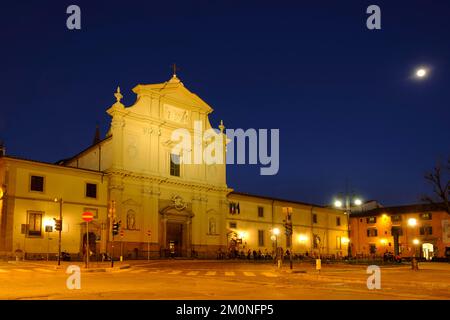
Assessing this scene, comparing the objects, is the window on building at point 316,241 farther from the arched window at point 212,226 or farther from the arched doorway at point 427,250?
the arched window at point 212,226

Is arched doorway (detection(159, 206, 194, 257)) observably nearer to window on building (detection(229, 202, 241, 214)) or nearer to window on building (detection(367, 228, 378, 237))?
window on building (detection(229, 202, 241, 214))

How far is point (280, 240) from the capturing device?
67562 mm

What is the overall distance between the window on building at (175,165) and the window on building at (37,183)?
1561 cm

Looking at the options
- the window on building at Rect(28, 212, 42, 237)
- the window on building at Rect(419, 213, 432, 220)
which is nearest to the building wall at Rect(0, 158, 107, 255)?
the window on building at Rect(28, 212, 42, 237)

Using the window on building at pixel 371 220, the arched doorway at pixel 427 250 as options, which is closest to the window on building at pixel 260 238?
the window on building at pixel 371 220

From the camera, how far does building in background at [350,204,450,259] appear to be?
76750 mm

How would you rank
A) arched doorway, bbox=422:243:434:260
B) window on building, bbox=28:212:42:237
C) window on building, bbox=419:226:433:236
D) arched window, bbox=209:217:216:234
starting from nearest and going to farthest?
window on building, bbox=28:212:42:237, arched window, bbox=209:217:216:234, arched doorway, bbox=422:243:434:260, window on building, bbox=419:226:433:236

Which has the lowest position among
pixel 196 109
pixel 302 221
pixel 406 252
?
pixel 406 252

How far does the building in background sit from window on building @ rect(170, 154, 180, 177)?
3463 cm

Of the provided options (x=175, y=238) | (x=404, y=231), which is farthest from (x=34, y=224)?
(x=404, y=231)

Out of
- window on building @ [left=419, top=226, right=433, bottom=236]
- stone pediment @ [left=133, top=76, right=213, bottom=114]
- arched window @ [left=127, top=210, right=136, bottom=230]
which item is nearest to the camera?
arched window @ [left=127, top=210, right=136, bottom=230]
